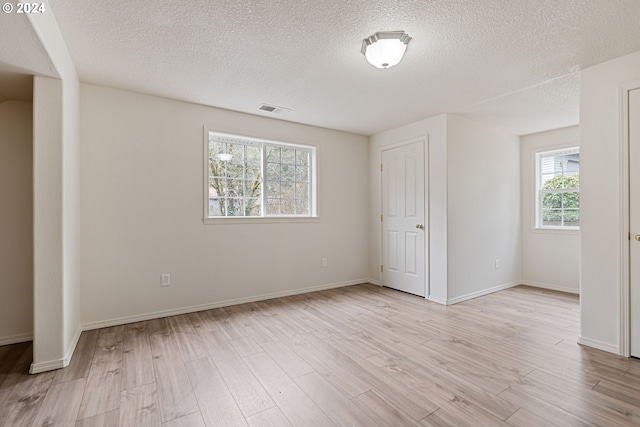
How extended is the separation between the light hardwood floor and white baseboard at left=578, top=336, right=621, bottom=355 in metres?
0.07

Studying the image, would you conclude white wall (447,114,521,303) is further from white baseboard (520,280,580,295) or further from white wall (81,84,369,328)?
white wall (81,84,369,328)

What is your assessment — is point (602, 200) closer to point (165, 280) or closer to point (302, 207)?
point (302, 207)

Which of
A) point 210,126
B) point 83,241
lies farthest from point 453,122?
point 83,241

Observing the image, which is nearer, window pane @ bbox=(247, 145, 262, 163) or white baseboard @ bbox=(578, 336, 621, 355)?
white baseboard @ bbox=(578, 336, 621, 355)

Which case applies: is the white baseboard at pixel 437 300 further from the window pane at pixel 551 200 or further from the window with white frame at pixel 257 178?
the window pane at pixel 551 200

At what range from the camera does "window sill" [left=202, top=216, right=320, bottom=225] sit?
3576 millimetres

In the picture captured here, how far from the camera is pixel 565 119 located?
396 cm

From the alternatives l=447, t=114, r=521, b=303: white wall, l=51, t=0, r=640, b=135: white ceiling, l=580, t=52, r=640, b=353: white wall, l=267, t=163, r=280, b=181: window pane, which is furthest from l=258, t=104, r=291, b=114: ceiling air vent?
l=580, t=52, r=640, b=353: white wall

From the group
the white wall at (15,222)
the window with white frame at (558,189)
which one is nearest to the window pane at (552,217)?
the window with white frame at (558,189)

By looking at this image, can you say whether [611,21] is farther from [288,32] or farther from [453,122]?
[288,32]

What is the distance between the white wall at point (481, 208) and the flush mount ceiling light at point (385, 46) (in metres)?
1.90

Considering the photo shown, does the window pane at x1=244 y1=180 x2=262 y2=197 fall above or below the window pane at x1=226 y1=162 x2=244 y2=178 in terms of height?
below

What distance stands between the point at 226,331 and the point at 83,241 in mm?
1625

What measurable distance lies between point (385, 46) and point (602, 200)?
7.14 feet
